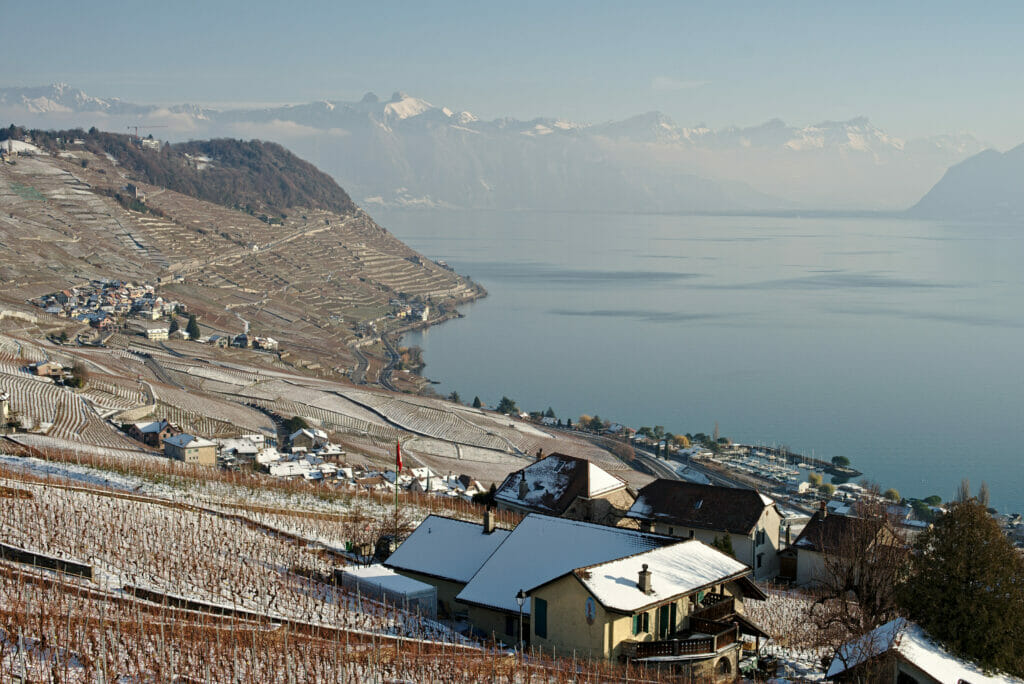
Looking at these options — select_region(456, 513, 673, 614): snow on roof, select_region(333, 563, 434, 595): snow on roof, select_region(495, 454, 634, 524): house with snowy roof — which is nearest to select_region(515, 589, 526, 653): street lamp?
select_region(456, 513, 673, 614): snow on roof

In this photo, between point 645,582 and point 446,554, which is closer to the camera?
point 645,582

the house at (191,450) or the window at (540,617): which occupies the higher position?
the window at (540,617)

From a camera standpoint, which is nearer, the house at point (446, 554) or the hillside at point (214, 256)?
the house at point (446, 554)

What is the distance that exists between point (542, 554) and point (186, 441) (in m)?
20.8

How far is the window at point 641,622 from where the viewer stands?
1062cm

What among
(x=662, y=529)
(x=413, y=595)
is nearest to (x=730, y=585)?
(x=413, y=595)

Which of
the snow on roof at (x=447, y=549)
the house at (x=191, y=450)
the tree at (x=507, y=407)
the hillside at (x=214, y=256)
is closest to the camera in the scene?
the snow on roof at (x=447, y=549)

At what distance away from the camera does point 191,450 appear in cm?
2984

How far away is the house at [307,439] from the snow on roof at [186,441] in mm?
4913

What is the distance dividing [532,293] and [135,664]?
349 feet

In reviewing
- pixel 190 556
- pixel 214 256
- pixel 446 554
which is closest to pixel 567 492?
pixel 446 554

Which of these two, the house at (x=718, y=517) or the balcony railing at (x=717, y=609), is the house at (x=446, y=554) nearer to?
the balcony railing at (x=717, y=609)

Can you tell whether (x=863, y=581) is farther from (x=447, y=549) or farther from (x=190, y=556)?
(x=190, y=556)

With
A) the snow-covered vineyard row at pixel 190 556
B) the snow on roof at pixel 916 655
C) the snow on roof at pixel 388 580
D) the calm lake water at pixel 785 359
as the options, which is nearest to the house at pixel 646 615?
the snow on roof at pixel 916 655
